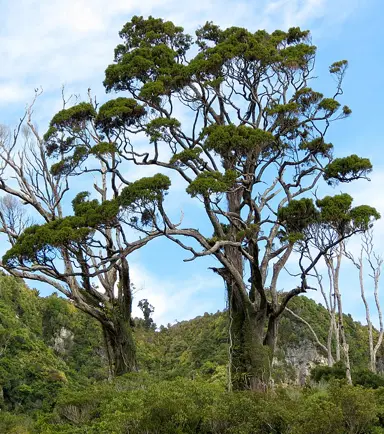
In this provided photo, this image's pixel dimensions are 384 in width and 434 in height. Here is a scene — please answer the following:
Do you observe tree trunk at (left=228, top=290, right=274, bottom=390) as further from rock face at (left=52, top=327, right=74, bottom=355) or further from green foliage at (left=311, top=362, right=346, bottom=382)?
rock face at (left=52, top=327, right=74, bottom=355)

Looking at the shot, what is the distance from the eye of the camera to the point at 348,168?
13000mm

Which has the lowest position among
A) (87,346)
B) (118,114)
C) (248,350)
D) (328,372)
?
(328,372)

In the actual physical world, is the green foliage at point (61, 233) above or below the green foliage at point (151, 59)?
below

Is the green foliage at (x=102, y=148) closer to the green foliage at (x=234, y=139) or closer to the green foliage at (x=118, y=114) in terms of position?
→ the green foliage at (x=118, y=114)

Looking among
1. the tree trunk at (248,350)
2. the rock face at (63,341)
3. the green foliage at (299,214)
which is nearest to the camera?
the green foliage at (299,214)

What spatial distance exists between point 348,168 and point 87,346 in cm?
2564

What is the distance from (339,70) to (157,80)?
14.9 feet

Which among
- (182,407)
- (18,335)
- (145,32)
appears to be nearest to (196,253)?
(182,407)

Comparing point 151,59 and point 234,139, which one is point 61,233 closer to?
point 234,139

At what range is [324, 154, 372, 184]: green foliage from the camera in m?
12.8

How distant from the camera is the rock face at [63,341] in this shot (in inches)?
1380

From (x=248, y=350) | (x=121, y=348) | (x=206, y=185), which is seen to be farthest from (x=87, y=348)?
(x=206, y=185)

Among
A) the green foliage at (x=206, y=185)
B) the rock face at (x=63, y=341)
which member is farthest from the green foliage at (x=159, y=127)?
the rock face at (x=63, y=341)

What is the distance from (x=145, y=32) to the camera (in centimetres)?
1689
